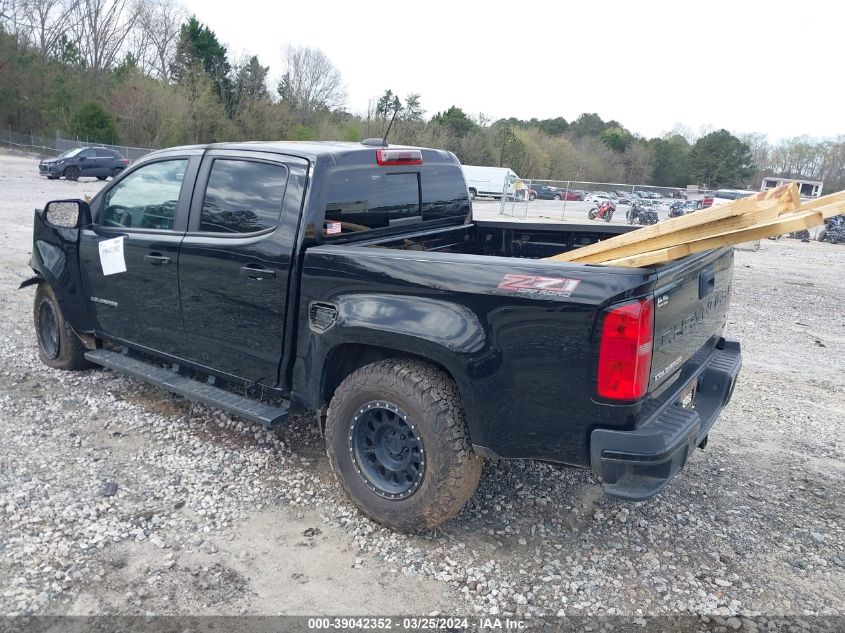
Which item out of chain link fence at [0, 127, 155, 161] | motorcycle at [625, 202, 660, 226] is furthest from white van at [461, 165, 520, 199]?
chain link fence at [0, 127, 155, 161]

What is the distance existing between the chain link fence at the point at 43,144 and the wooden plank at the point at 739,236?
3929 centimetres

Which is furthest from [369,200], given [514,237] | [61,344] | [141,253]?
[61,344]

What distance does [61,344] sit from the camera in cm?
527

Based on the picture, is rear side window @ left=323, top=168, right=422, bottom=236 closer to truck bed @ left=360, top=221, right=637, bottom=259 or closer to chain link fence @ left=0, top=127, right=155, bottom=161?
truck bed @ left=360, top=221, right=637, bottom=259

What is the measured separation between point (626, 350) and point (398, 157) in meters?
2.11

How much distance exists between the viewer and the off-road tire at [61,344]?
5.21 metres

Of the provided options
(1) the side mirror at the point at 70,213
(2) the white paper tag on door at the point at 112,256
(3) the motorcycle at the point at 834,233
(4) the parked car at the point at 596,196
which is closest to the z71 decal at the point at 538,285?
(2) the white paper tag on door at the point at 112,256

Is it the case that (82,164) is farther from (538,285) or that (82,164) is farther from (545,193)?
(538,285)

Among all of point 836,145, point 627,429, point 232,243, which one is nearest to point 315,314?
point 232,243

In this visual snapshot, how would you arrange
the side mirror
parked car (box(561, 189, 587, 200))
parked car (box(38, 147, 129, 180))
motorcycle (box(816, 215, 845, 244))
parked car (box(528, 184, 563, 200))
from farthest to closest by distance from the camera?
parked car (box(561, 189, 587, 200)) → parked car (box(528, 184, 563, 200)) → parked car (box(38, 147, 129, 180)) → motorcycle (box(816, 215, 845, 244)) → the side mirror

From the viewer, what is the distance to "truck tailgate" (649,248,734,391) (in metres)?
2.85

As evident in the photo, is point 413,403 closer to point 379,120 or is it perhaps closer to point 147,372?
point 147,372

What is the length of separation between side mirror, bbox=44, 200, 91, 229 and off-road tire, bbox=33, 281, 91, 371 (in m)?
0.64

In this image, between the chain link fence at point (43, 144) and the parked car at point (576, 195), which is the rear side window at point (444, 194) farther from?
the chain link fence at point (43, 144)
